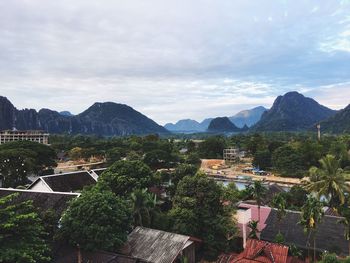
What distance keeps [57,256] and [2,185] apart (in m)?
25.3

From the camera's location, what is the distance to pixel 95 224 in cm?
1908

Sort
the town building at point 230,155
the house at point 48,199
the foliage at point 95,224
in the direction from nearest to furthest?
1. the foliage at point 95,224
2. the house at point 48,199
3. the town building at point 230,155

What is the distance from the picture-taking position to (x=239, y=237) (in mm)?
24703

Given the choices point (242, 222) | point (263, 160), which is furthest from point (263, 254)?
point (263, 160)

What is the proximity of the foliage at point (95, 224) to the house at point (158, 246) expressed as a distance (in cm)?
97

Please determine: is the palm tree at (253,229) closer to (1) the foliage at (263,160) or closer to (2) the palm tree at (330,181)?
(2) the palm tree at (330,181)

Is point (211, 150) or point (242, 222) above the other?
point (211, 150)

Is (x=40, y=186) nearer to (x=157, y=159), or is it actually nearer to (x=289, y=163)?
(x=157, y=159)

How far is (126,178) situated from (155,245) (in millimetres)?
9138

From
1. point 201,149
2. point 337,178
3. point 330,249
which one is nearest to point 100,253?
point 330,249

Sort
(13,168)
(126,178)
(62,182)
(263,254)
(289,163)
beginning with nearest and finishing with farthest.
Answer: (263,254)
(126,178)
(62,182)
(13,168)
(289,163)

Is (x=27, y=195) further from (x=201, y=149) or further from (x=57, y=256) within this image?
(x=201, y=149)

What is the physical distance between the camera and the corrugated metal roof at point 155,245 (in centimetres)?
1928

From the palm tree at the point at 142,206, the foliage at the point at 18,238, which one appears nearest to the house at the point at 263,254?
the palm tree at the point at 142,206
